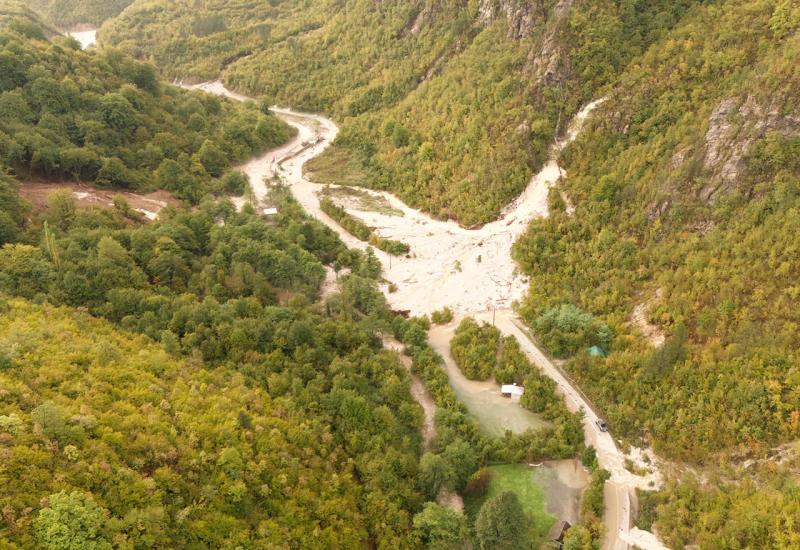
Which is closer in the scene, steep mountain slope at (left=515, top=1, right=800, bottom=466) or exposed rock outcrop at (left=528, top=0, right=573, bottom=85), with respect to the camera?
steep mountain slope at (left=515, top=1, right=800, bottom=466)

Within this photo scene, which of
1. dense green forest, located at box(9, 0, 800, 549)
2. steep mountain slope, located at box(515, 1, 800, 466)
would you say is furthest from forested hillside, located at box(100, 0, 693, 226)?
steep mountain slope, located at box(515, 1, 800, 466)

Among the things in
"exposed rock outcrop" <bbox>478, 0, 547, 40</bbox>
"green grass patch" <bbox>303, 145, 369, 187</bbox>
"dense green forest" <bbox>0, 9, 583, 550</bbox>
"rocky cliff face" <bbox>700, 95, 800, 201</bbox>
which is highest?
"exposed rock outcrop" <bbox>478, 0, 547, 40</bbox>

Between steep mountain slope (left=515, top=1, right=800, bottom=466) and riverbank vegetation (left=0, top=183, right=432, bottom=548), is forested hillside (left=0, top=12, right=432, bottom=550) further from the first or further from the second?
steep mountain slope (left=515, top=1, right=800, bottom=466)

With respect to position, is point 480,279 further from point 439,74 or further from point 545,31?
point 439,74

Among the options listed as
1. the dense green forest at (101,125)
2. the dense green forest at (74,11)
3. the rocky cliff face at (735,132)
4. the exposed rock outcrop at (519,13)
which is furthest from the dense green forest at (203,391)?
the dense green forest at (74,11)

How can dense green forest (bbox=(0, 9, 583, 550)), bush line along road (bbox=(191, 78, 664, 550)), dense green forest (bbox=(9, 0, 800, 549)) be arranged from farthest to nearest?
bush line along road (bbox=(191, 78, 664, 550)) → dense green forest (bbox=(9, 0, 800, 549)) → dense green forest (bbox=(0, 9, 583, 550))

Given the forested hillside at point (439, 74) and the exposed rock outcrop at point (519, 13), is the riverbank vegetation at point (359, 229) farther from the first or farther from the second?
the exposed rock outcrop at point (519, 13)

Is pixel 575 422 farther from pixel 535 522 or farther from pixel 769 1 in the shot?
pixel 769 1
